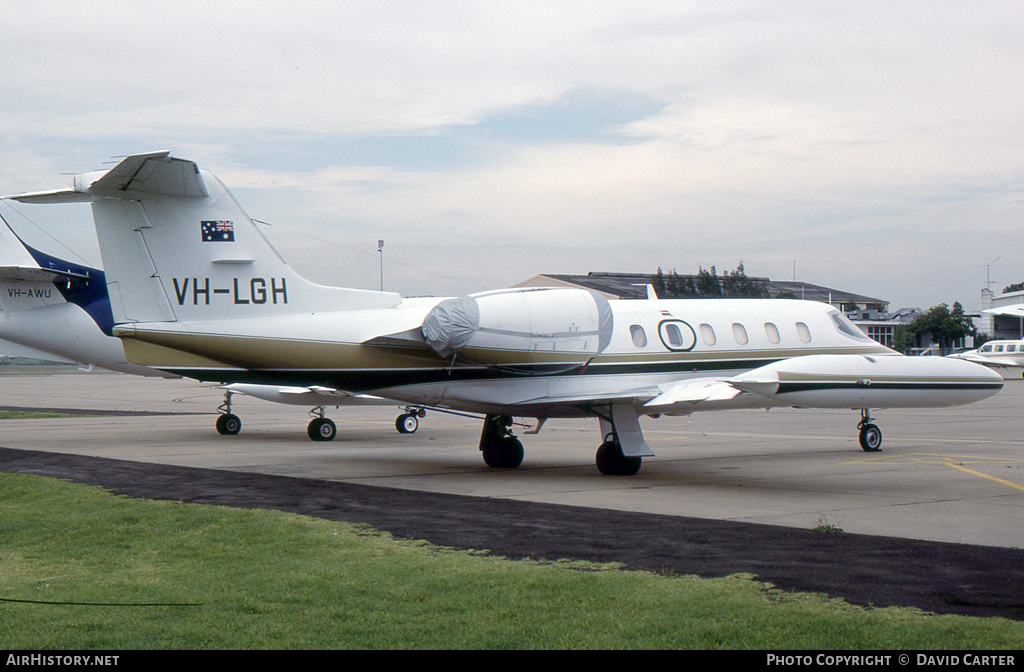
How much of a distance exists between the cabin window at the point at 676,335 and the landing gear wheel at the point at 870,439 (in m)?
5.86

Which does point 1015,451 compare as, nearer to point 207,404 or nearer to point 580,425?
point 580,425

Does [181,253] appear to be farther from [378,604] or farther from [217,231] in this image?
[378,604]

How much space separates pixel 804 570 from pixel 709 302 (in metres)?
10.3

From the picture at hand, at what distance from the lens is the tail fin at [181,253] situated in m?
15.4

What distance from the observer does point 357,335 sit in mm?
15656

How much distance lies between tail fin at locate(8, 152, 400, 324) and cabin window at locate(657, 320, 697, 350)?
609cm

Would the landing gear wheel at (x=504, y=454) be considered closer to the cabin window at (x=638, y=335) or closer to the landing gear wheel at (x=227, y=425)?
the cabin window at (x=638, y=335)

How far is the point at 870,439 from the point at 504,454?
325 inches

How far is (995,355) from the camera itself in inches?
2618

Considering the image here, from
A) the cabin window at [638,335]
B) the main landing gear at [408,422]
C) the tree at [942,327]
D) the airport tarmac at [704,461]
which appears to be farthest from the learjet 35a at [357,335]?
the tree at [942,327]

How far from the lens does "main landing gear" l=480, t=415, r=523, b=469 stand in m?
18.0

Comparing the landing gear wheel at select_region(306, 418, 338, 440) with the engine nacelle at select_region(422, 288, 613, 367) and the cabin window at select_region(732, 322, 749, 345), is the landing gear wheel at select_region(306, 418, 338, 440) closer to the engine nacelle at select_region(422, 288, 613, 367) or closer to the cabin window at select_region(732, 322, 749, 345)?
the engine nacelle at select_region(422, 288, 613, 367)

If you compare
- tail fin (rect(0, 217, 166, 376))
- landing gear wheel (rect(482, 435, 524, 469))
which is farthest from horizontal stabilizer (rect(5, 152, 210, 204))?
tail fin (rect(0, 217, 166, 376))

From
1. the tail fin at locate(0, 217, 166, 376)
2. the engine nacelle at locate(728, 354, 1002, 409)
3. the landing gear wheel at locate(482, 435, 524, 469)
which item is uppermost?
the tail fin at locate(0, 217, 166, 376)
